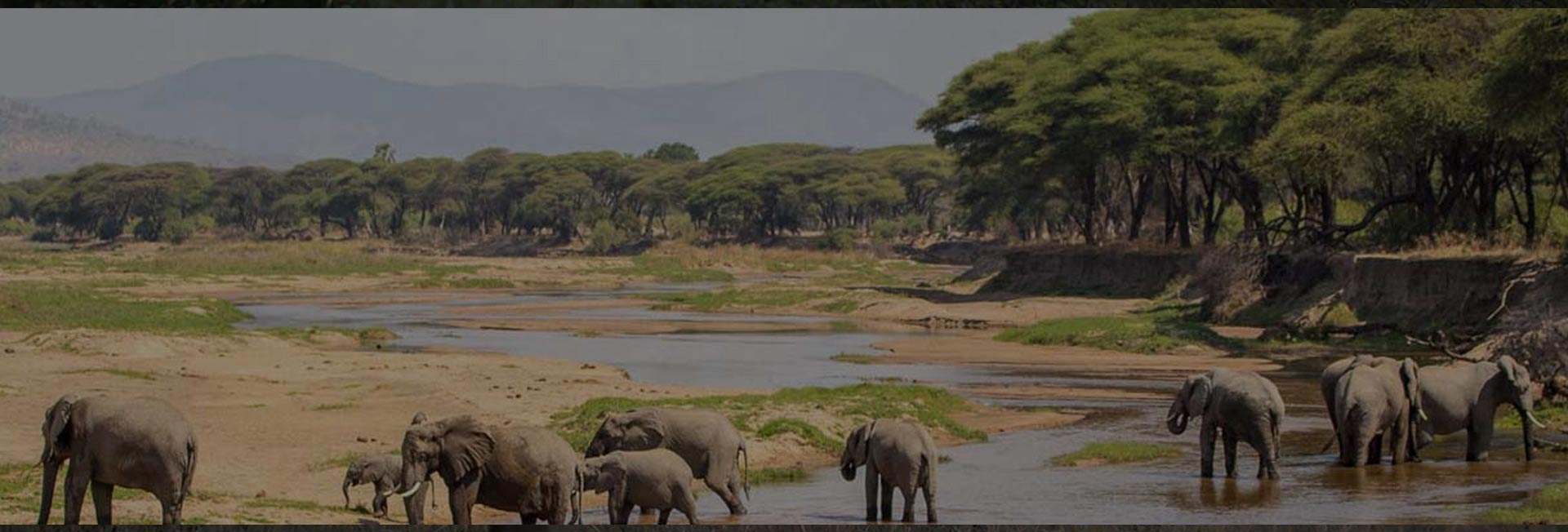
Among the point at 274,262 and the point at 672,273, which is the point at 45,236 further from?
the point at 672,273

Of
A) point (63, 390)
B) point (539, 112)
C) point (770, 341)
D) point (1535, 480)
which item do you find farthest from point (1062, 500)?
point (770, 341)

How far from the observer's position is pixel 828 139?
33938 millimetres

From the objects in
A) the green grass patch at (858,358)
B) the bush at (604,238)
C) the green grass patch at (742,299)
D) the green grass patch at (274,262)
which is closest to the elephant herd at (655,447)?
the green grass patch at (858,358)

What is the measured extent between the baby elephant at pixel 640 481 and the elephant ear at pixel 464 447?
130 centimetres

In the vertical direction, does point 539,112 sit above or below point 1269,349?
above

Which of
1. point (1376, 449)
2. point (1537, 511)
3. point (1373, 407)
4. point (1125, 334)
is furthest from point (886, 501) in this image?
point (1125, 334)

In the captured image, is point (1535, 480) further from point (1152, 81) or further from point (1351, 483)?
point (1152, 81)

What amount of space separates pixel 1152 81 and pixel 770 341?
18538 mm

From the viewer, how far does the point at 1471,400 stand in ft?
63.1

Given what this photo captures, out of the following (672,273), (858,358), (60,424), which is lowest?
(858,358)

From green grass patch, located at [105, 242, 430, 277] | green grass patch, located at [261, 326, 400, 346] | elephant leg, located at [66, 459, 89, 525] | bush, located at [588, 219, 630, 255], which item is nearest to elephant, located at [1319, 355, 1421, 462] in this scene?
elephant leg, located at [66, 459, 89, 525]

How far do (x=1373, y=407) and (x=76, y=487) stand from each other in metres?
11.7

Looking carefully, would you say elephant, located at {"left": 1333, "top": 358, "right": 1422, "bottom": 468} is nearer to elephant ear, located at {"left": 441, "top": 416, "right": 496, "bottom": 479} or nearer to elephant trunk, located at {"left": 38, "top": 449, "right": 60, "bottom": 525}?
elephant ear, located at {"left": 441, "top": 416, "right": 496, "bottom": 479}

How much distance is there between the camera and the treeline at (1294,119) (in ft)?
119
